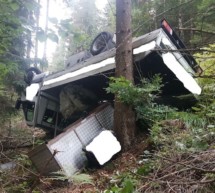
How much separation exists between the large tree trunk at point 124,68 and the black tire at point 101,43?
1.90 m

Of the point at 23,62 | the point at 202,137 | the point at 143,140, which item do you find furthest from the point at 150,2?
Answer: the point at 202,137

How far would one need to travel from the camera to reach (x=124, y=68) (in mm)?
6457

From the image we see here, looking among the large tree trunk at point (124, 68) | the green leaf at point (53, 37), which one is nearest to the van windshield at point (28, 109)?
the large tree trunk at point (124, 68)

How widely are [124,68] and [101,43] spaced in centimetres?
279

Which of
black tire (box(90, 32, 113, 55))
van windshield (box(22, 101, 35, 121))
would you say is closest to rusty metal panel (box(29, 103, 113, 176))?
black tire (box(90, 32, 113, 55))

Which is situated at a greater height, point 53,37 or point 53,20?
point 53,20

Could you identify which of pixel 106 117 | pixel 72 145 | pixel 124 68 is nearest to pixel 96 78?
pixel 106 117

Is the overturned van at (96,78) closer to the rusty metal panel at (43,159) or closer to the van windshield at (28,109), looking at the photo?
the van windshield at (28,109)

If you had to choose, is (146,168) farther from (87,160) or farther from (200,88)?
(200,88)

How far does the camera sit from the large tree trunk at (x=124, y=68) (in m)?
6.19

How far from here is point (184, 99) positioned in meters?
7.78

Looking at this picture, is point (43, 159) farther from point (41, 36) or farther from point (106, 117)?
point (41, 36)

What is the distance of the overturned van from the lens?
6.43 meters

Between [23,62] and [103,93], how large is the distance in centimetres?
403
